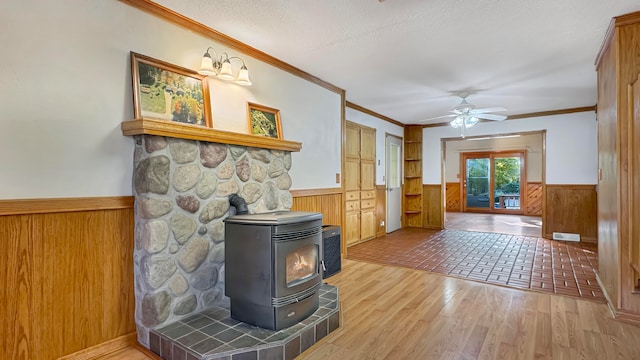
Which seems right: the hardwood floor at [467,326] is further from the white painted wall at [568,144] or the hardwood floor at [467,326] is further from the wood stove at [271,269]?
the white painted wall at [568,144]

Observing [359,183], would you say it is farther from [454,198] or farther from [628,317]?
[454,198]

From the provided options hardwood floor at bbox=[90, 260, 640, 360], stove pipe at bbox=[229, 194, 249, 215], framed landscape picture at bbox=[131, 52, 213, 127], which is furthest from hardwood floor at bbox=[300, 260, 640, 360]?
framed landscape picture at bbox=[131, 52, 213, 127]

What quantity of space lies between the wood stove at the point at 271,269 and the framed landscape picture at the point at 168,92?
917 millimetres

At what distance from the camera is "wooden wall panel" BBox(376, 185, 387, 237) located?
6113 millimetres

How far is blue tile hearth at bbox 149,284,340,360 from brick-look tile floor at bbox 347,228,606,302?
7.33ft

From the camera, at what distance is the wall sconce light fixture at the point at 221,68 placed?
2.45 metres

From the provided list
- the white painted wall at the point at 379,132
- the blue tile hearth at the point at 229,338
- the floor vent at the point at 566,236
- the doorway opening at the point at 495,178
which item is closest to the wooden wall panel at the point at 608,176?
the blue tile hearth at the point at 229,338

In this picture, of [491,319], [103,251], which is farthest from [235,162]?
[491,319]

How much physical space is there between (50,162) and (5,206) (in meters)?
0.31

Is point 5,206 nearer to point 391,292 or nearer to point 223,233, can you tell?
point 223,233

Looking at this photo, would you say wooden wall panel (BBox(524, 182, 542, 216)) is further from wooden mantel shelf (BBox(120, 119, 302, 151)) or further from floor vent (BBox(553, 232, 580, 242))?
wooden mantel shelf (BBox(120, 119, 302, 151))

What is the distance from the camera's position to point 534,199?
383 inches

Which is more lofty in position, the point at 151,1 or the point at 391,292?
the point at 151,1

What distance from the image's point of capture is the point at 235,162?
8.43 feet
